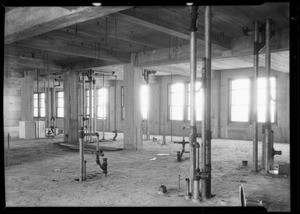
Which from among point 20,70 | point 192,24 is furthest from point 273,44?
point 20,70

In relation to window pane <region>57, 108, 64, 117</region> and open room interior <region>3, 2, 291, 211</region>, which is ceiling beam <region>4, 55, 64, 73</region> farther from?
window pane <region>57, 108, 64, 117</region>

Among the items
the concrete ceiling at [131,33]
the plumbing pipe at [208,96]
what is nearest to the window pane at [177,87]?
the concrete ceiling at [131,33]

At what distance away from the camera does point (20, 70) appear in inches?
642

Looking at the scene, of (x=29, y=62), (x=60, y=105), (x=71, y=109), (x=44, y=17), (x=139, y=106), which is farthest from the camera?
(x=60, y=105)

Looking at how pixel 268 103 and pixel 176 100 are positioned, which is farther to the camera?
pixel 176 100

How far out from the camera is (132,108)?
11.3 metres

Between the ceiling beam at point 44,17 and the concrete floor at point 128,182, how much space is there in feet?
11.2

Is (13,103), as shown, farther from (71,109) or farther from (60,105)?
(71,109)

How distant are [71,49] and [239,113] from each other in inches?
384

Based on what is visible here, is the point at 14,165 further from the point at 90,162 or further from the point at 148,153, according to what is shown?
the point at 148,153

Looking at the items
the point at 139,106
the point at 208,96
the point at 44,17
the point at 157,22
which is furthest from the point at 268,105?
the point at 44,17

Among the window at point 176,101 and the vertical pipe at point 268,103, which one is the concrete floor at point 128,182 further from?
the window at point 176,101

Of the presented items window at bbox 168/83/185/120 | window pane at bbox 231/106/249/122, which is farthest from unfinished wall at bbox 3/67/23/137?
window pane at bbox 231/106/249/122

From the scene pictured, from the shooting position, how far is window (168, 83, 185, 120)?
1736 centimetres
